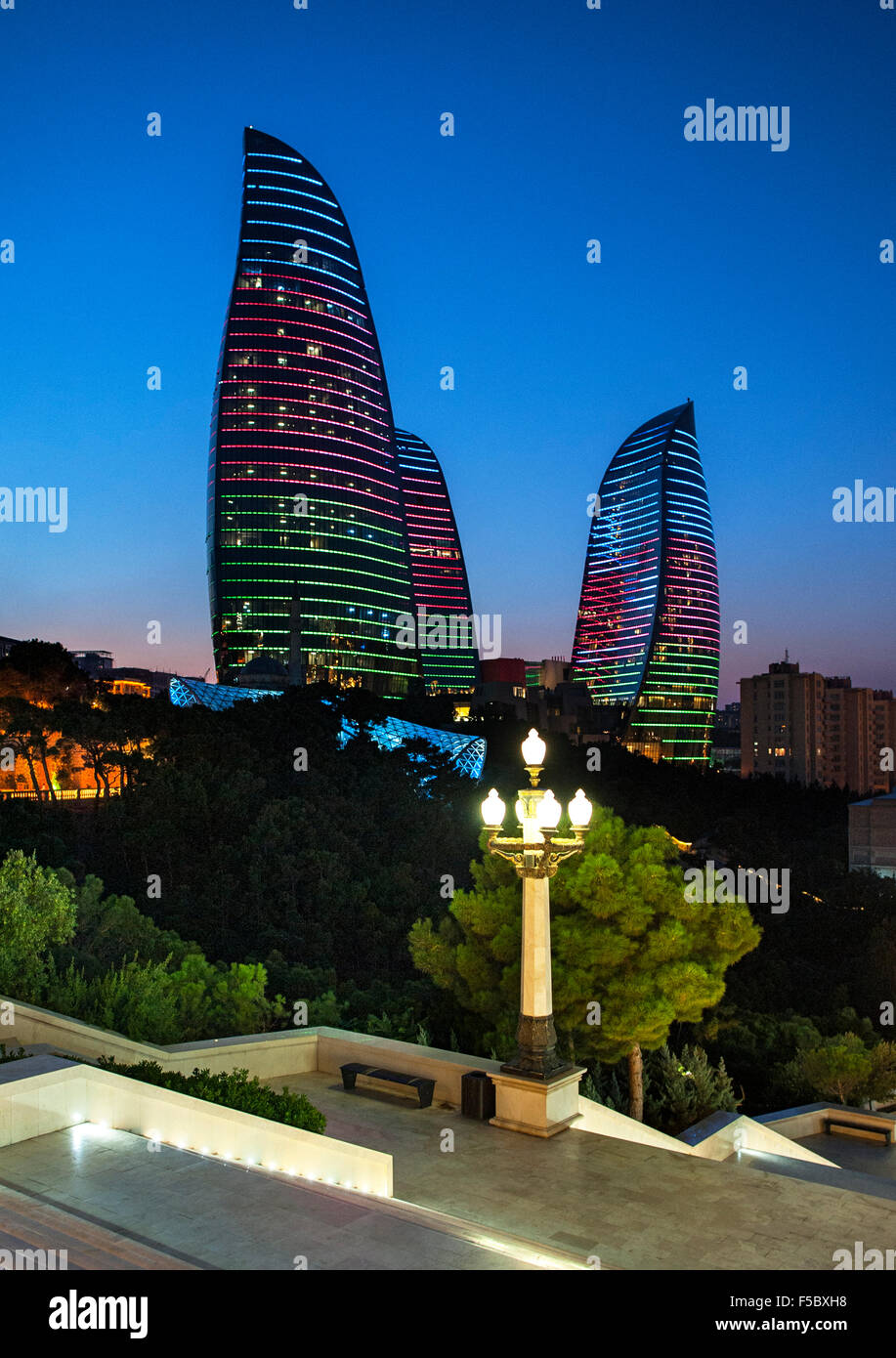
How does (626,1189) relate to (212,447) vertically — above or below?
below

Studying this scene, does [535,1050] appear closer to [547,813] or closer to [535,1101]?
[535,1101]

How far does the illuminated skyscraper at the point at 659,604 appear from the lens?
16775 centimetres

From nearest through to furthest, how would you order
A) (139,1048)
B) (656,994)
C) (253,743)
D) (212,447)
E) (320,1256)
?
(320,1256) → (139,1048) → (656,994) → (253,743) → (212,447)

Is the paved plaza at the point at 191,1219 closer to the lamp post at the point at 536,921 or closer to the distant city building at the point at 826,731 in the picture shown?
the lamp post at the point at 536,921

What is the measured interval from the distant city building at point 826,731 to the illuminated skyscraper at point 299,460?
72184 millimetres

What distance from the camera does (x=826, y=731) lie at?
544ft

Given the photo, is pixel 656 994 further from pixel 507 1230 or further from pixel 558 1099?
pixel 507 1230

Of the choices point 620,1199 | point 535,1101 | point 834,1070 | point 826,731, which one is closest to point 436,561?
point 826,731

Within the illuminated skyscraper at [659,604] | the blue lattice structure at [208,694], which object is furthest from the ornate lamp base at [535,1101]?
the illuminated skyscraper at [659,604]

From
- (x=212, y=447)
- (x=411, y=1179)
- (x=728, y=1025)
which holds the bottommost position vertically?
(x=728, y=1025)

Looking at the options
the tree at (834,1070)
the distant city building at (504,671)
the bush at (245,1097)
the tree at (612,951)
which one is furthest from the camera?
the distant city building at (504,671)

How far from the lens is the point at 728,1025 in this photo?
21.7m

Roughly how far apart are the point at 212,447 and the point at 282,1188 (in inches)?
4694
